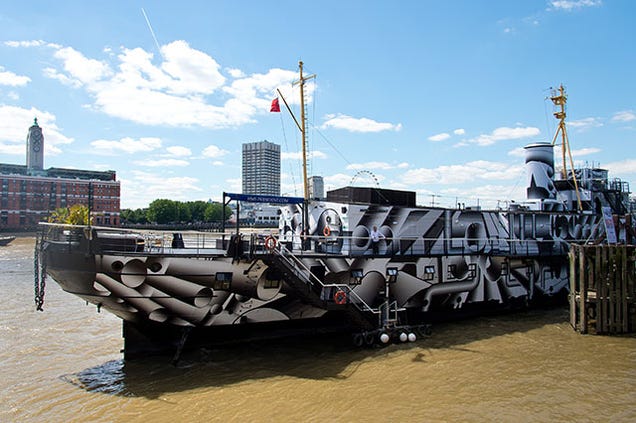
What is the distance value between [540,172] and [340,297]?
1947cm

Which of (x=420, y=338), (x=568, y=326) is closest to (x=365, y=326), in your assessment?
(x=420, y=338)

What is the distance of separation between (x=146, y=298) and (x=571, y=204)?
92.6 feet

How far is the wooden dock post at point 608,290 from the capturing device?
19.6 m

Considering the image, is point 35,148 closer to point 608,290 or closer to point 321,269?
point 321,269

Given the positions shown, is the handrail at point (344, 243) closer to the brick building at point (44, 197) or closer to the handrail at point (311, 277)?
the handrail at point (311, 277)

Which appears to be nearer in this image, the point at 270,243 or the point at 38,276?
the point at 270,243

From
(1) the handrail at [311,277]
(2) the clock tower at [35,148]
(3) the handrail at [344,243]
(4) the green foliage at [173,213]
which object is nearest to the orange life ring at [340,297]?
(1) the handrail at [311,277]

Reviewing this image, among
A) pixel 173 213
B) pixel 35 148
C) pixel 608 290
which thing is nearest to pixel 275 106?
pixel 608 290

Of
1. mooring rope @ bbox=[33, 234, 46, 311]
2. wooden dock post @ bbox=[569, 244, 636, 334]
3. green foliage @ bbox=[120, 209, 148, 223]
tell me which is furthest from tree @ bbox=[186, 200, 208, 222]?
wooden dock post @ bbox=[569, 244, 636, 334]

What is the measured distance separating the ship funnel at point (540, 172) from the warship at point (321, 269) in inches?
65.2

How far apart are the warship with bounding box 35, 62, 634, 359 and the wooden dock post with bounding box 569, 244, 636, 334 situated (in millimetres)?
2695

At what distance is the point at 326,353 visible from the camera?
1681 centimetres

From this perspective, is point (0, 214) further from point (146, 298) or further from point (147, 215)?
point (146, 298)

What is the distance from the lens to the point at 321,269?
58.4 feet
